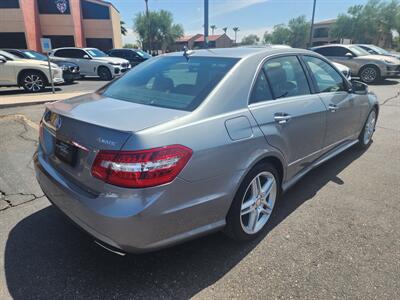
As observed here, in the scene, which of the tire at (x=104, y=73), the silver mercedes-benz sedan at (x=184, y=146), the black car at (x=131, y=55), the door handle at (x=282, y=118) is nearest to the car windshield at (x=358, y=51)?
the black car at (x=131, y=55)

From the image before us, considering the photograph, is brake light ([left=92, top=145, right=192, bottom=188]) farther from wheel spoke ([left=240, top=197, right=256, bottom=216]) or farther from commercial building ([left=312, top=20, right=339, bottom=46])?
commercial building ([left=312, top=20, right=339, bottom=46])

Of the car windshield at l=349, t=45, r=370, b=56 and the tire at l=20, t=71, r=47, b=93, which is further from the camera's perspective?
the car windshield at l=349, t=45, r=370, b=56

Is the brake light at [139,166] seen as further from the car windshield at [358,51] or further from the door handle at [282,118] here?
the car windshield at [358,51]

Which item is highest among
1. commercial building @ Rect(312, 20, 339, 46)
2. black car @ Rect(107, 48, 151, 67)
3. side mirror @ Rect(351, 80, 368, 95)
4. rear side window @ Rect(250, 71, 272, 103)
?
commercial building @ Rect(312, 20, 339, 46)

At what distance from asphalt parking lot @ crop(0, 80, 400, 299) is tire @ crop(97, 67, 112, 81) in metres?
13.2

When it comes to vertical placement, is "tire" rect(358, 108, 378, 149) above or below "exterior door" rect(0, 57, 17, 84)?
below

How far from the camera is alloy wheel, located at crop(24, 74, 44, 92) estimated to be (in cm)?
1073

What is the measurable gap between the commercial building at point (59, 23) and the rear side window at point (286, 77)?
102ft

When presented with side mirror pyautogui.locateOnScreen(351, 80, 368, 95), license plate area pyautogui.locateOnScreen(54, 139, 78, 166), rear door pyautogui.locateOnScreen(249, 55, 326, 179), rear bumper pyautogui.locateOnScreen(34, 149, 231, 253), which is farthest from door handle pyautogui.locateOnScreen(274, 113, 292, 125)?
side mirror pyautogui.locateOnScreen(351, 80, 368, 95)

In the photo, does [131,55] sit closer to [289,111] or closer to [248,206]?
[289,111]

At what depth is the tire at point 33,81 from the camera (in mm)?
10680

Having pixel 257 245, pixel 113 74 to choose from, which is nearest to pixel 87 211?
pixel 257 245

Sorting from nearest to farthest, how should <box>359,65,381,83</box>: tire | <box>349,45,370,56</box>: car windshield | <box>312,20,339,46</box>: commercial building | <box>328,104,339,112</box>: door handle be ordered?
<box>328,104,339,112</box>: door handle → <box>359,65,381,83</box>: tire → <box>349,45,370,56</box>: car windshield → <box>312,20,339,46</box>: commercial building

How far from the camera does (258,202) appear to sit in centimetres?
269
